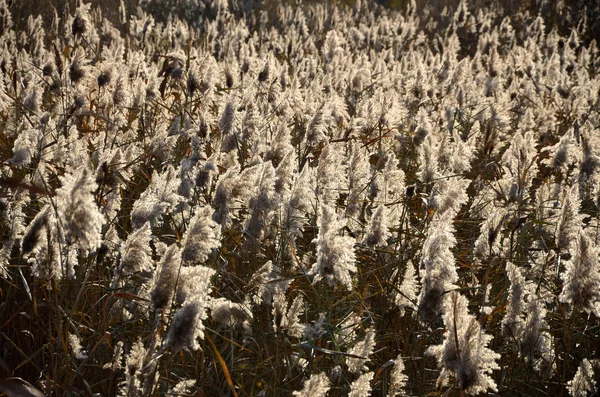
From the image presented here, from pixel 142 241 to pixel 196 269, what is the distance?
A: 195mm

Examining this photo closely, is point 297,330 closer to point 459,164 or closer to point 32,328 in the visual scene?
point 32,328

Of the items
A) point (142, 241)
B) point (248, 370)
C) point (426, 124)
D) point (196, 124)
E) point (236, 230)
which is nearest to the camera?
point (142, 241)

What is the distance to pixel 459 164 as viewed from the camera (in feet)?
10.8

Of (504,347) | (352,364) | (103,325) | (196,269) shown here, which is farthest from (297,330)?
(504,347)

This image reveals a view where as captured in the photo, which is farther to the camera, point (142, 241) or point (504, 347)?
point (504, 347)

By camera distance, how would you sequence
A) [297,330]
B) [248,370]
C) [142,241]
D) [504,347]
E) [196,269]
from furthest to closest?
[504,347] < [248,370] < [297,330] < [142,241] < [196,269]

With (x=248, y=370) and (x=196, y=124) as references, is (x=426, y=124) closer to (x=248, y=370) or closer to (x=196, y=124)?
(x=196, y=124)

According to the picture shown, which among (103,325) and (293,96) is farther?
(293,96)

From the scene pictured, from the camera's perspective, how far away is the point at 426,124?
3857mm

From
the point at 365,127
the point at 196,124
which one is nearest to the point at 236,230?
the point at 196,124

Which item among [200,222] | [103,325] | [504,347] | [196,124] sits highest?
[200,222]

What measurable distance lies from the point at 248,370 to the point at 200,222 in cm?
65

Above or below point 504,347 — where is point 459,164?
above

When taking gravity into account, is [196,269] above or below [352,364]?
above
